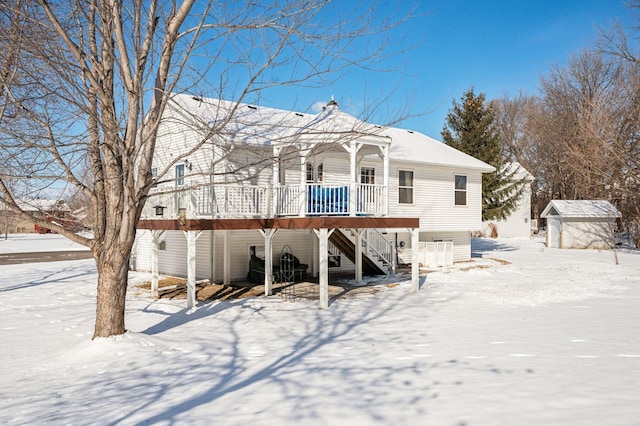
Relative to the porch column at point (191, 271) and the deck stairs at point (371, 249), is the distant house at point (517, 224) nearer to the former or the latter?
the deck stairs at point (371, 249)

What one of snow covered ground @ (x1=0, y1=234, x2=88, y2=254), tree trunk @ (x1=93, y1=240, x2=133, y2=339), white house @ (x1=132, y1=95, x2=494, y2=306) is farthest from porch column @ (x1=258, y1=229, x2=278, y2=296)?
snow covered ground @ (x1=0, y1=234, x2=88, y2=254)

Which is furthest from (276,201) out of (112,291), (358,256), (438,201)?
(438,201)

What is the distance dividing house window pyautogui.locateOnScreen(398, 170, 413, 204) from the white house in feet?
0.19

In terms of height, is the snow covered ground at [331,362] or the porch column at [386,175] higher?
A: the porch column at [386,175]

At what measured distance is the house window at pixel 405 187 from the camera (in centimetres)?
2069

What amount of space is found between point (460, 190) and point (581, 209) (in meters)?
15.2

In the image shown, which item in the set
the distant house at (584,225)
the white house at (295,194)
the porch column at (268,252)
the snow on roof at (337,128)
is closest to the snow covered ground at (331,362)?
the porch column at (268,252)

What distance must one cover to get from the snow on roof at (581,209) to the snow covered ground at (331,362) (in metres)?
20.8

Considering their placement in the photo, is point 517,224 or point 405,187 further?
point 517,224

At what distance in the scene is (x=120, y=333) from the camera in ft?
27.7

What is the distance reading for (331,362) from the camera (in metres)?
7.69

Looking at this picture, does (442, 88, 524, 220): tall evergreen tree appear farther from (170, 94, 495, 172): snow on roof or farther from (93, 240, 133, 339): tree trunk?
(93, 240, 133, 339): tree trunk

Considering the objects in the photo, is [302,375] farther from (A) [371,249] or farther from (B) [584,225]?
(B) [584,225]

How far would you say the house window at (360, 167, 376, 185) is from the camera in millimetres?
19422
